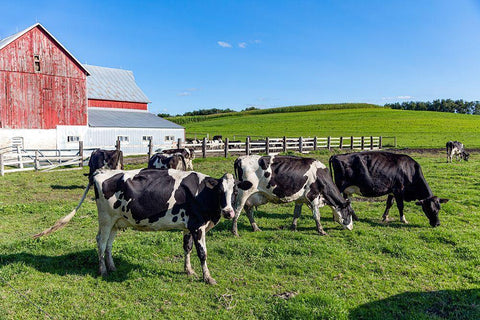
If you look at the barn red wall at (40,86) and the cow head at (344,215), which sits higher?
the barn red wall at (40,86)

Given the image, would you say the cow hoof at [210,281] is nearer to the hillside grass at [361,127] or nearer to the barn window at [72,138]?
the barn window at [72,138]

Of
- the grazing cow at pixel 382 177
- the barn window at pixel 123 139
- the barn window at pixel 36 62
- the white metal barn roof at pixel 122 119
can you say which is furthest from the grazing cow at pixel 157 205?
the barn window at pixel 123 139

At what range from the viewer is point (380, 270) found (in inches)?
238

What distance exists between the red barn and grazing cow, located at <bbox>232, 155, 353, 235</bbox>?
56.4ft

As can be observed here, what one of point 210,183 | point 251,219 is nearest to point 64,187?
point 251,219

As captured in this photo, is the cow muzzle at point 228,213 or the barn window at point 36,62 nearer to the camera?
the cow muzzle at point 228,213

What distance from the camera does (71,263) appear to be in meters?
6.25

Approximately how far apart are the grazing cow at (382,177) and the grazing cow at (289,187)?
1.37m

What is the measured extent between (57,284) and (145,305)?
1.60 metres

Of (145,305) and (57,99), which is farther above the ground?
(57,99)

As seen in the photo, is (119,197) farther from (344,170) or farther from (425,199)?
(425,199)

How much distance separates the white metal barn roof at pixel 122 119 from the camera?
30873 millimetres

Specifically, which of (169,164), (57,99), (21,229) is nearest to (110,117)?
(57,99)

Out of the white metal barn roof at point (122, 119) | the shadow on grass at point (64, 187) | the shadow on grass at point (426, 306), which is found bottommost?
the shadow on grass at point (426, 306)
